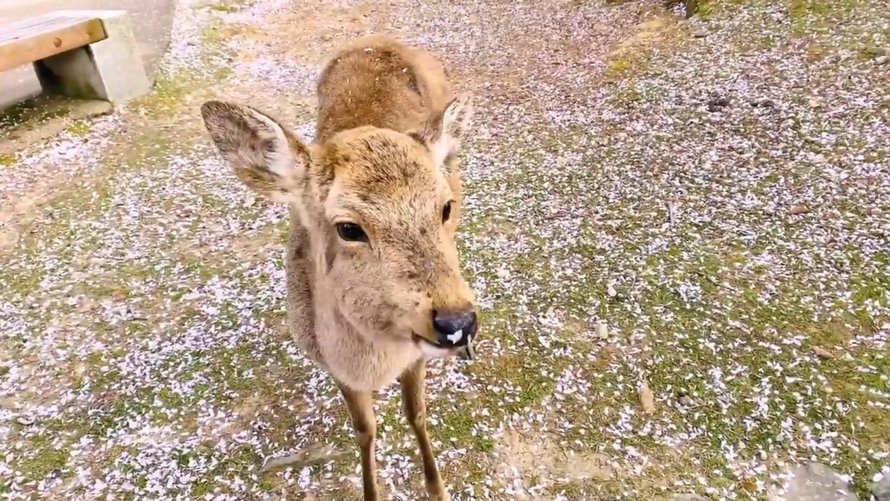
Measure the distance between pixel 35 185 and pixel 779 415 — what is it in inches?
305

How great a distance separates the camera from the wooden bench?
8.06 meters

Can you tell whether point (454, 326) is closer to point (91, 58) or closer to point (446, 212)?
point (446, 212)

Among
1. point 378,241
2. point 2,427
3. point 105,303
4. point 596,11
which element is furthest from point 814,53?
point 2,427

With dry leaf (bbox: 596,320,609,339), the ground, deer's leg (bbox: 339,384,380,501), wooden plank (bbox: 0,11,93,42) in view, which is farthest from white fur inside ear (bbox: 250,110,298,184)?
wooden plank (bbox: 0,11,93,42)

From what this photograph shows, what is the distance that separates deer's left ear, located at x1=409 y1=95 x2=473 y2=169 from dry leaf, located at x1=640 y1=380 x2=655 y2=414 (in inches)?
85.7

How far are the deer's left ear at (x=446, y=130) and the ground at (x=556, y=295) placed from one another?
75.9 inches

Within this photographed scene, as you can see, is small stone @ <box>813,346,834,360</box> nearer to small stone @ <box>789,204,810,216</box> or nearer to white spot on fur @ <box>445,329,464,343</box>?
small stone @ <box>789,204,810,216</box>

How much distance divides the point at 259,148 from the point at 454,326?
135 cm

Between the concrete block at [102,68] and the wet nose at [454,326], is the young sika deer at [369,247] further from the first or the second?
the concrete block at [102,68]

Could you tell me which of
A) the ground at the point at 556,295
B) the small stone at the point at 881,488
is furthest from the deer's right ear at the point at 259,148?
the small stone at the point at 881,488

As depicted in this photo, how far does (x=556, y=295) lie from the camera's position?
5.30m

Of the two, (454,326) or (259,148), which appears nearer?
(454,326)

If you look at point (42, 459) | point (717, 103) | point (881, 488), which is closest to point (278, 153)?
point (42, 459)

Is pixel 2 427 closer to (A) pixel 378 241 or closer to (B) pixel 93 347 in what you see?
(B) pixel 93 347
